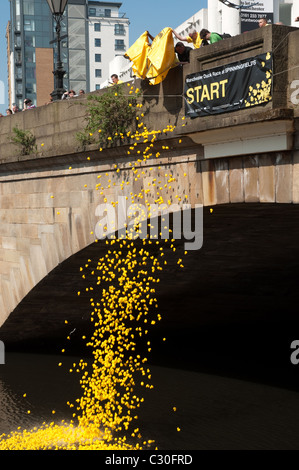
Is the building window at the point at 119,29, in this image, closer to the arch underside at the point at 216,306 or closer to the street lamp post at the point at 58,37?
the arch underside at the point at 216,306

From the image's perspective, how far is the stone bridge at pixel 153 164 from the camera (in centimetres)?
881

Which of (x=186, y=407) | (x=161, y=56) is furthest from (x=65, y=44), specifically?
(x=161, y=56)

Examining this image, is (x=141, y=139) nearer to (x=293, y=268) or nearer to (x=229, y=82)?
(x=229, y=82)

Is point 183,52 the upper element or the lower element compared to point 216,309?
upper

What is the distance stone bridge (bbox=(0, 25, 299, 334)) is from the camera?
8812 millimetres

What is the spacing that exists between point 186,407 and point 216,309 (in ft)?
14.4

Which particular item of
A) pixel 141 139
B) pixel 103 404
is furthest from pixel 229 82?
pixel 103 404

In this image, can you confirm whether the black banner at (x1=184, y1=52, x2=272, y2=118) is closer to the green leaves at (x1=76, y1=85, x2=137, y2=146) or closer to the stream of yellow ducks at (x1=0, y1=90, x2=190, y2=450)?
the stream of yellow ducks at (x1=0, y1=90, x2=190, y2=450)

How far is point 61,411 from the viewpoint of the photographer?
44.6 ft

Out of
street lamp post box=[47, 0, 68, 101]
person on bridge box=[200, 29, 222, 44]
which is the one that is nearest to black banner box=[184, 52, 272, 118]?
person on bridge box=[200, 29, 222, 44]

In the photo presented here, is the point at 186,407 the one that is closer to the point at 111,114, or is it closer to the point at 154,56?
the point at 111,114

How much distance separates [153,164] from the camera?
1096cm

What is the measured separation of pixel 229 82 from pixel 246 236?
4.01m

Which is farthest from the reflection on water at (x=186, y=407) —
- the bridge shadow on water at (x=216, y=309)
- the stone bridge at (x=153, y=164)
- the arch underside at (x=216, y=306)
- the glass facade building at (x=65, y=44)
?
the glass facade building at (x=65, y=44)
